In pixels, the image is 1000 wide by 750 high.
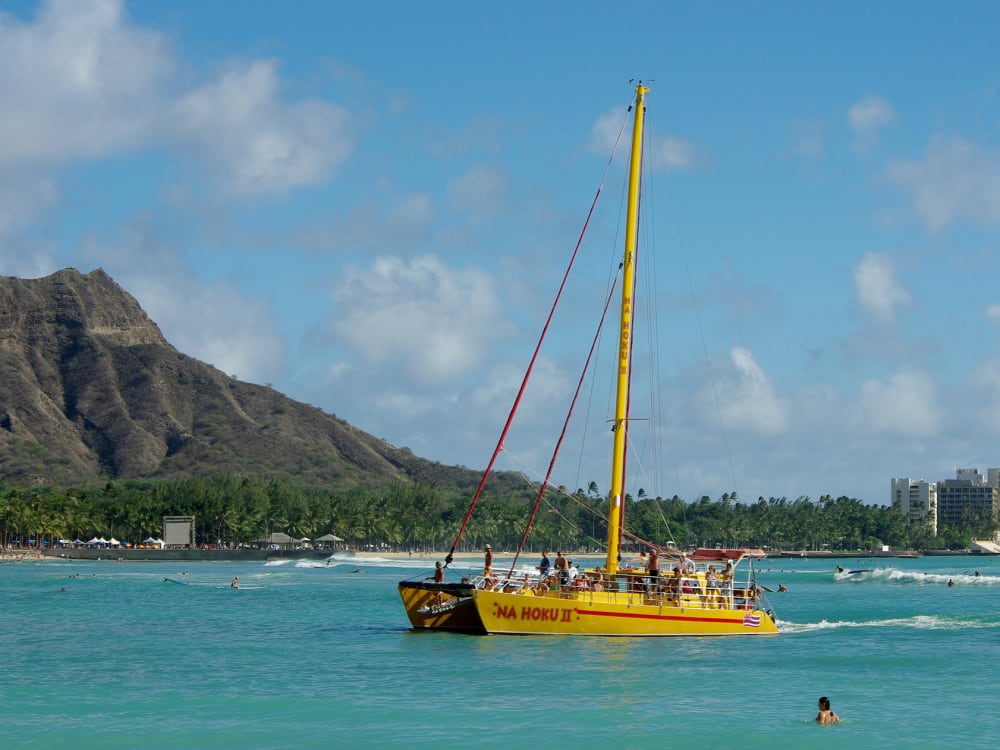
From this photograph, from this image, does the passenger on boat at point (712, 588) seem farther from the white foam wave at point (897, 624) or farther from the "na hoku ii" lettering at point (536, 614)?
the white foam wave at point (897, 624)

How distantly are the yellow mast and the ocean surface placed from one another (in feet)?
12.7

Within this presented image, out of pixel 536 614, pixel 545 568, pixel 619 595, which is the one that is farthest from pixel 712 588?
pixel 536 614

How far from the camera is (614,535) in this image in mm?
42250

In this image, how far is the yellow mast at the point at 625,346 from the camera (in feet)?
139

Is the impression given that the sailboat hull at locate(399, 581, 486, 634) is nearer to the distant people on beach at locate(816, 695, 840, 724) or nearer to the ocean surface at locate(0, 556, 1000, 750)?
the ocean surface at locate(0, 556, 1000, 750)

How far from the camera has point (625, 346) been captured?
43406mm

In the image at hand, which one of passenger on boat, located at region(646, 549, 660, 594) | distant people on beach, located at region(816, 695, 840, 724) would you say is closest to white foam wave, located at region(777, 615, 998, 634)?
passenger on boat, located at region(646, 549, 660, 594)

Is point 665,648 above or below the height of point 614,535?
below

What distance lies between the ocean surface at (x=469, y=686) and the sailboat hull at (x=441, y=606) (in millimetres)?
627

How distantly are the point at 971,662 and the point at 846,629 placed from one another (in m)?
13.4

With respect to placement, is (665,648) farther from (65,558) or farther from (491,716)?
(65,558)

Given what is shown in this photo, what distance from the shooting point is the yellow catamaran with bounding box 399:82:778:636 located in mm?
41000

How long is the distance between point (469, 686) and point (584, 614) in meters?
7.80

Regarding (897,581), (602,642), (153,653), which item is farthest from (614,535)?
(897,581)
